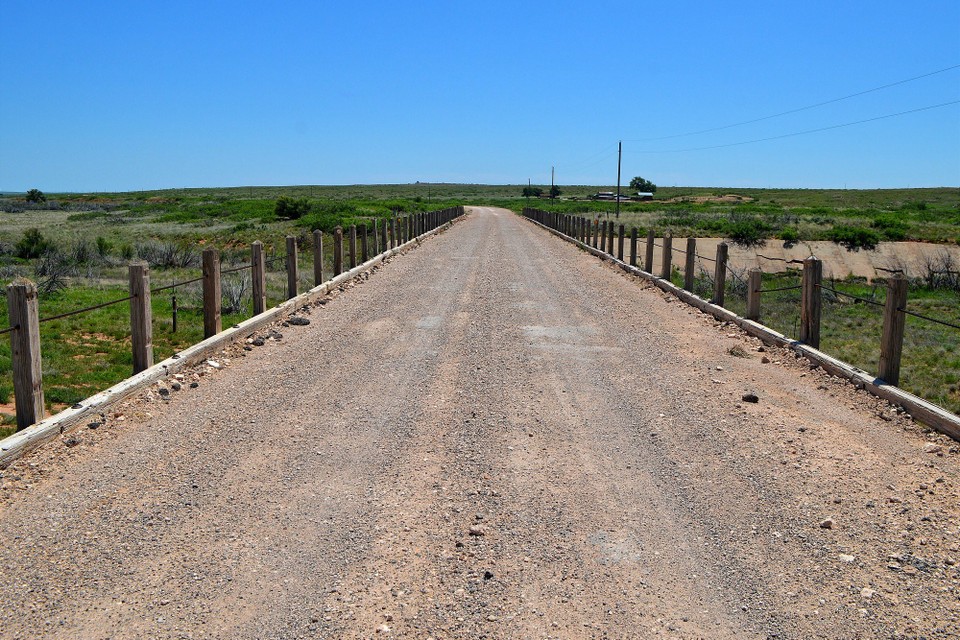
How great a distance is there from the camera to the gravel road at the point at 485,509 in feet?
13.1

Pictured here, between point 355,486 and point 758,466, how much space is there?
2947mm

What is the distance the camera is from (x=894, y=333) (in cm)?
847

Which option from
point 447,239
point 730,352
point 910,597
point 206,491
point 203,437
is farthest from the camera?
point 447,239

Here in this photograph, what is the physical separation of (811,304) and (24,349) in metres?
8.76

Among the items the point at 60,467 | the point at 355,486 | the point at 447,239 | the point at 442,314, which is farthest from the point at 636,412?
the point at 447,239

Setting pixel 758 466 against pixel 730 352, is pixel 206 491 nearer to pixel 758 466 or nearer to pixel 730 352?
pixel 758 466

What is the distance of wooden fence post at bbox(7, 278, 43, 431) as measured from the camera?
648cm

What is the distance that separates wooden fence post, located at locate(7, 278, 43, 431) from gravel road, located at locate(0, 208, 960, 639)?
459 millimetres

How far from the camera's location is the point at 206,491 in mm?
5480

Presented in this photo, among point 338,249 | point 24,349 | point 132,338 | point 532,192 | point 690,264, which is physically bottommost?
point 132,338

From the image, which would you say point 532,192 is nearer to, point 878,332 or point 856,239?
point 856,239

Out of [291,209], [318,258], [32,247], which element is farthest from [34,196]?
[318,258]

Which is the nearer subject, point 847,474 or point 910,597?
point 910,597

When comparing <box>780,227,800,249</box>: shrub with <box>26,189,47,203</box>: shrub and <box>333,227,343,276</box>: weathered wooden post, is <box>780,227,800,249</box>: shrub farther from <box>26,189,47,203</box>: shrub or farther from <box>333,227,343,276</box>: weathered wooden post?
<box>26,189,47,203</box>: shrub
